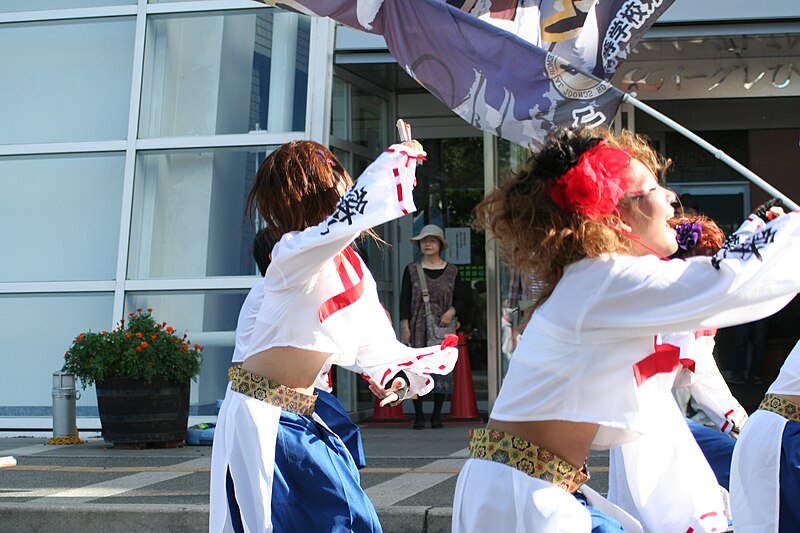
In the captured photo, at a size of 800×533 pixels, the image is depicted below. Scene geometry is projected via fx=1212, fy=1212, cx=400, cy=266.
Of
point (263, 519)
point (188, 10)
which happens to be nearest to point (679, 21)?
point (188, 10)

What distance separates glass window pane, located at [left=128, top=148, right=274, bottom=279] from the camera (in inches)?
439

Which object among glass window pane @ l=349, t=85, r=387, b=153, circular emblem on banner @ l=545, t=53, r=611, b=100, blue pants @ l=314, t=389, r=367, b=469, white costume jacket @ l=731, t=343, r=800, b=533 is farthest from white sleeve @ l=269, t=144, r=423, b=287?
glass window pane @ l=349, t=85, r=387, b=153

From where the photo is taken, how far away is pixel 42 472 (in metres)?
8.33

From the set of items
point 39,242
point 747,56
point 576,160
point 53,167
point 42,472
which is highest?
point 747,56

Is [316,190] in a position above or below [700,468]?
above

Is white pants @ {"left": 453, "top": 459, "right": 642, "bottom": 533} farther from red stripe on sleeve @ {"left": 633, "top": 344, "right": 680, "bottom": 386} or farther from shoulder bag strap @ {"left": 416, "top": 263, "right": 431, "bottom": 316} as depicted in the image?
shoulder bag strap @ {"left": 416, "top": 263, "right": 431, "bottom": 316}

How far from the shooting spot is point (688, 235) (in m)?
3.78

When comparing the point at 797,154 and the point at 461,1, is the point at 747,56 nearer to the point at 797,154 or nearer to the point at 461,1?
the point at 797,154

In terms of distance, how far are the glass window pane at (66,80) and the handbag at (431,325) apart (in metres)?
3.21

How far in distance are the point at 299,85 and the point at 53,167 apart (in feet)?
8.56

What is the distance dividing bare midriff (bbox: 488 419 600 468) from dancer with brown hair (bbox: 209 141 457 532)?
1051 millimetres

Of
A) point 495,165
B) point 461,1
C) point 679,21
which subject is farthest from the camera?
point 495,165

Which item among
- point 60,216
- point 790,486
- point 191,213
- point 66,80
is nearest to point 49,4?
point 66,80

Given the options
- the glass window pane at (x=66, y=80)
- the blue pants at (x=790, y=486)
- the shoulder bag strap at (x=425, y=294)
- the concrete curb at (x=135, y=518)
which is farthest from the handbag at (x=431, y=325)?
the blue pants at (x=790, y=486)
